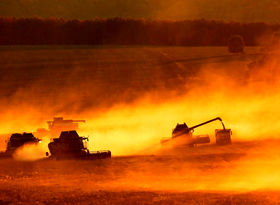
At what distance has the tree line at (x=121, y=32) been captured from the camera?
10119 centimetres

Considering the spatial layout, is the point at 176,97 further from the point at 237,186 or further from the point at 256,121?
the point at 237,186

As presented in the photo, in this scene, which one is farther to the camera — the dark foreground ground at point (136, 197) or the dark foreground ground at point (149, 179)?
the dark foreground ground at point (149, 179)

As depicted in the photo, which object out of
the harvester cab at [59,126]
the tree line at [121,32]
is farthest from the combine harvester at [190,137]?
the tree line at [121,32]

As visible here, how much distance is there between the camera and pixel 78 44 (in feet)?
333

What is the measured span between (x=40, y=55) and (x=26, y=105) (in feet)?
78.5

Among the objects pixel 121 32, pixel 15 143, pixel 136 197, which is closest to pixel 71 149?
pixel 15 143

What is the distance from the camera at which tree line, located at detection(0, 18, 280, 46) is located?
10119 centimetres

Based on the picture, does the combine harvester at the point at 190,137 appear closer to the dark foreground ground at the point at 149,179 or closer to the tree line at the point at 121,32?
the dark foreground ground at the point at 149,179

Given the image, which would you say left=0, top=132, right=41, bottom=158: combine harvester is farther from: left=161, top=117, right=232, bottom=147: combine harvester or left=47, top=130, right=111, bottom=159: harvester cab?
left=161, top=117, right=232, bottom=147: combine harvester

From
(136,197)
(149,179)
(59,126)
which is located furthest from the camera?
(59,126)

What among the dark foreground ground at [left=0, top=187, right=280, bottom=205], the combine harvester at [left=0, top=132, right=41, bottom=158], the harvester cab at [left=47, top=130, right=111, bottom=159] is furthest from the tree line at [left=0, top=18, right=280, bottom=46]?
the dark foreground ground at [left=0, top=187, right=280, bottom=205]

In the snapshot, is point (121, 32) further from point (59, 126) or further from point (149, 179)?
point (149, 179)

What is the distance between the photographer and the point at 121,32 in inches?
4156

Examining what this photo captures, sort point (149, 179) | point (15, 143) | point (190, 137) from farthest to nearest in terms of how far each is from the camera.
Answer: point (190, 137)
point (15, 143)
point (149, 179)
